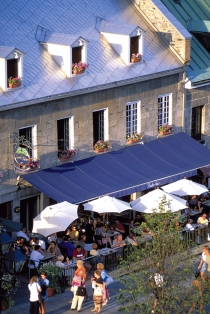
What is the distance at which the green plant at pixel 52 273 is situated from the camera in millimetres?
35781

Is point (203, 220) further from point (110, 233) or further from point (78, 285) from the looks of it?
point (78, 285)

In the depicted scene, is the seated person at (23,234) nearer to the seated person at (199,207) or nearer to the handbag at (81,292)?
the handbag at (81,292)

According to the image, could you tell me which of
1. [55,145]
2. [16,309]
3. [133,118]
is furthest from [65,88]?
[16,309]

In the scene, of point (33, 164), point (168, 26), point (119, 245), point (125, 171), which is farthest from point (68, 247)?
point (168, 26)

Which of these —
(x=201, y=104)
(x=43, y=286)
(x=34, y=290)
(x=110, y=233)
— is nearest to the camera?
(x=34, y=290)

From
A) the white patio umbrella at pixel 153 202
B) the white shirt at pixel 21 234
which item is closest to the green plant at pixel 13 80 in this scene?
the white shirt at pixel 21 234

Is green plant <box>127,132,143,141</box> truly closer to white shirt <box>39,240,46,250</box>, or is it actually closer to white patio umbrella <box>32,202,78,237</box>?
white patio umbrella <box>32,202,78,237</box>

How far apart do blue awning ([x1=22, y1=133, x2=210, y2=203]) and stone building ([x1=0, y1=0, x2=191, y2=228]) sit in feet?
1.76

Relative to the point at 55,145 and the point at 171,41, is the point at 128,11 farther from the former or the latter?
the point at 55,145

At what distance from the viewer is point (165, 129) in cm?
4725

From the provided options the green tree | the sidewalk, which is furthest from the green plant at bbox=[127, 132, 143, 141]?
the green tree

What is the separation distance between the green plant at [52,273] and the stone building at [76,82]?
4.51 metres

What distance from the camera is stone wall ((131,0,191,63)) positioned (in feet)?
156

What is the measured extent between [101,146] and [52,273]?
9.22 meters
